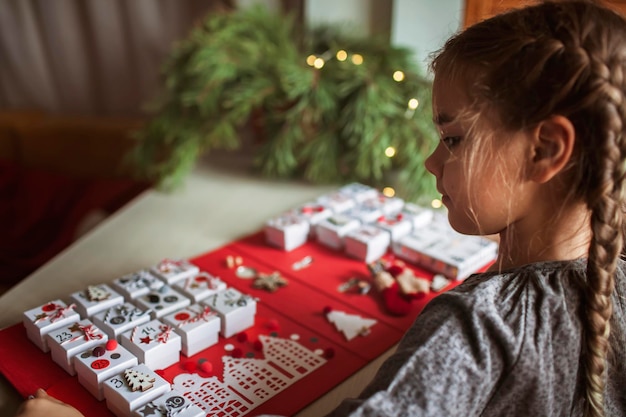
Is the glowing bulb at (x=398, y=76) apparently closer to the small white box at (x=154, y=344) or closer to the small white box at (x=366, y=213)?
the small white box at (x=366, y=213)

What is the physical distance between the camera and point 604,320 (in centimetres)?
51

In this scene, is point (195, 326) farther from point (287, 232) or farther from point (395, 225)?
point (395, 225)

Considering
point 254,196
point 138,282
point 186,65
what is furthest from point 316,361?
point 186,65

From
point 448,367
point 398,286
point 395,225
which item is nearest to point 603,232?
point 448,367

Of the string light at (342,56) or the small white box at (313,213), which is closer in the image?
the small white box at (313,213)

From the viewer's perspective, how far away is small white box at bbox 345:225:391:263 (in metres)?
0.98

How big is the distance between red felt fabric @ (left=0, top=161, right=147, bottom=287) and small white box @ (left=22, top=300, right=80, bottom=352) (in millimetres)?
592

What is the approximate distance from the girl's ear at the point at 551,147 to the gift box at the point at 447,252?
42cm

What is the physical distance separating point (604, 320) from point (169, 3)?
146 cm

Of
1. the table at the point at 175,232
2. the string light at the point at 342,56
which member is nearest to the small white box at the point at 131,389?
the table at the point at 175,232

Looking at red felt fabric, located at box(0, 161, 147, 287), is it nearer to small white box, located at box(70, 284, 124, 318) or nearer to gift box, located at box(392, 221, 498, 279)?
small white box, located at box(70, 284, 124, 318)

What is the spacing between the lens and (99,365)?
637mm

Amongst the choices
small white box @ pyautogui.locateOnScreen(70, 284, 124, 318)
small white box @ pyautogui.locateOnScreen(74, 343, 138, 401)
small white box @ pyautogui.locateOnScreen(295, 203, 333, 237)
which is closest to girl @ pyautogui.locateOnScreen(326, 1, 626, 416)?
small white box @ pyautogui.locateOnScreen(74, 343, 138, 401)

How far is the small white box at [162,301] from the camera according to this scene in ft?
2.49
